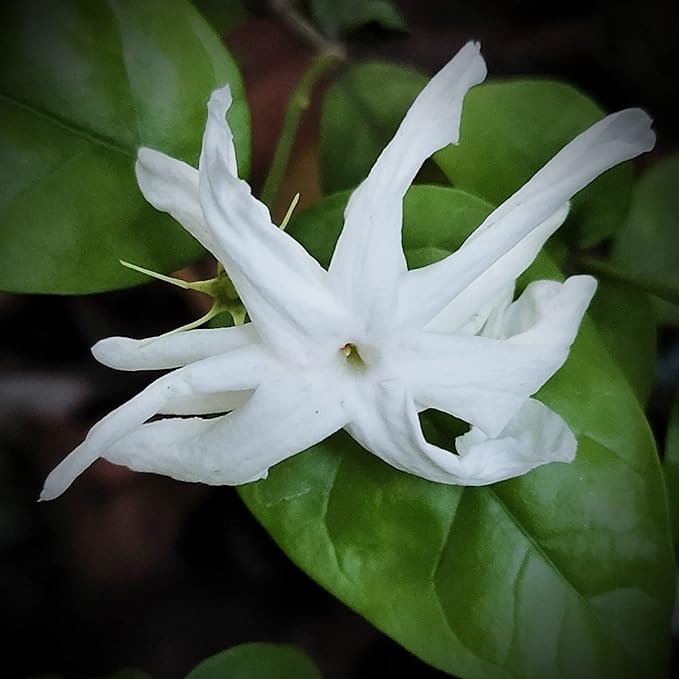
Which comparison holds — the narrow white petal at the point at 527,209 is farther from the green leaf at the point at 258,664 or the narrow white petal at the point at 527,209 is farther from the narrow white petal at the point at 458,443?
the green leaf at the point at 258,664

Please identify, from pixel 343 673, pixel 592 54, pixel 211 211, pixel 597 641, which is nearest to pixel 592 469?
pixel 597 641

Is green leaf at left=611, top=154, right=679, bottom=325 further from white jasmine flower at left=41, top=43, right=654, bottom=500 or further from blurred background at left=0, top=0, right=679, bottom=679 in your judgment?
white jasmine flower at left=41, top=43, right=654, bottom=500

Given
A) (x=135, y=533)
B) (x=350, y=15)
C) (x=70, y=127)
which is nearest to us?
(x=70, y=127)

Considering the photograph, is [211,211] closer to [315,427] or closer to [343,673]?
[315,427]

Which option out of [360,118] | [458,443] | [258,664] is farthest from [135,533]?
[458,443]

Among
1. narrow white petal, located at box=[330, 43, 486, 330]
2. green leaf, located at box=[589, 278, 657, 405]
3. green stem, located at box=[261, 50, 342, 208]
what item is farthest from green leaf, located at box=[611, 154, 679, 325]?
narrow white petal, located at box=[330, 43, 486, 330]

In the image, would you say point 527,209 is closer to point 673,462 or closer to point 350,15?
point 673,462
